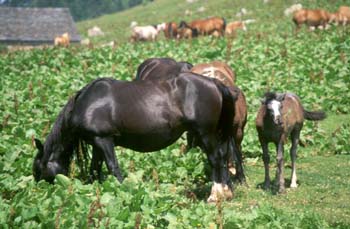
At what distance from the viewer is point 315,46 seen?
25.7 metres

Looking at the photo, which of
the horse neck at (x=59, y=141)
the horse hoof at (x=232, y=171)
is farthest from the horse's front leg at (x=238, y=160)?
the horse neck at (x=59, y=141)

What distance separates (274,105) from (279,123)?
1.06 ft

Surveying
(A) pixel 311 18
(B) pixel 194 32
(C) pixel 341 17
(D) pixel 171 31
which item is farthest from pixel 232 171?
(D) pixel 171 31

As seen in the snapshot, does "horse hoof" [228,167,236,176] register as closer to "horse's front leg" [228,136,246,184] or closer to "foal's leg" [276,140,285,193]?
"horse's front leg" [228,136,246,184]

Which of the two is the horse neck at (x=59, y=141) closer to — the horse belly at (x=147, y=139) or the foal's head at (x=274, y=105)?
the horse belly at (x=147, y=139)

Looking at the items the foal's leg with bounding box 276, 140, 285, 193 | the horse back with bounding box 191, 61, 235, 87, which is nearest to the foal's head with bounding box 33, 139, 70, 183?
the foal's leg with bounding box 276, 140, 285, 193

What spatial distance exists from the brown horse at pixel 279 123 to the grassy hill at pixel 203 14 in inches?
1031

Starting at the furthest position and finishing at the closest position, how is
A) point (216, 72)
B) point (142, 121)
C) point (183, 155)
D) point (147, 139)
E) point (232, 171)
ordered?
1. point (216, 72)
2. point (183, 155)
3. point (232, 171)
4. point (147, 139)
5. point (142, 121)

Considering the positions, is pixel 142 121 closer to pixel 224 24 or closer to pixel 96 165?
pixel 96 165

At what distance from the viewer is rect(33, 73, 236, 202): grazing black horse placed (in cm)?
1021

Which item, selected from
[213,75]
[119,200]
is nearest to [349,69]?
[213,75]

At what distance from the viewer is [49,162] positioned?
406 inches

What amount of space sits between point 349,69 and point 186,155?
1099 centimetres

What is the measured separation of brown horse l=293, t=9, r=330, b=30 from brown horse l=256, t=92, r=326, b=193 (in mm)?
26779
